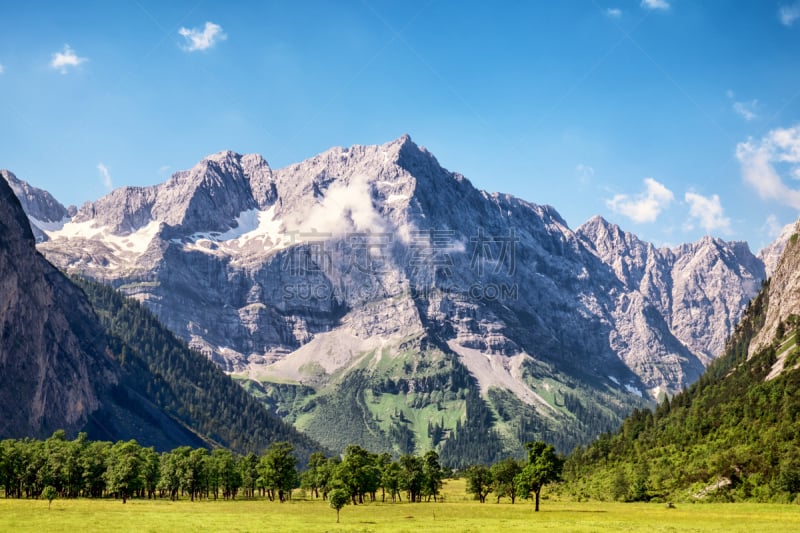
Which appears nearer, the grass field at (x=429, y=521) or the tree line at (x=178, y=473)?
the grass field at (x=429, y=521)

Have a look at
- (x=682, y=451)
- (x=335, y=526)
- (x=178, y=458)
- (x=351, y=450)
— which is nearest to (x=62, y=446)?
(x=178, y=458)

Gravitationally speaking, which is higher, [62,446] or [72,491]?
[62,446]

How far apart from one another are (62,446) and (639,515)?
133854 millimetres

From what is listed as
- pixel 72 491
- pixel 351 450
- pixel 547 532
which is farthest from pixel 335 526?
pixel 72 491

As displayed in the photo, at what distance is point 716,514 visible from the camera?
116250mm

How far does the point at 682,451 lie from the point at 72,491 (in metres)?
157

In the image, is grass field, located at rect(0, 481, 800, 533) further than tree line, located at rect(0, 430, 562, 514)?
No

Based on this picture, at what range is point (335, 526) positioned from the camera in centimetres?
9506

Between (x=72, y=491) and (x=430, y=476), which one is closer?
(x=72, y=491)

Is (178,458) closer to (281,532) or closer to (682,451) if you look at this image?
(281,532)

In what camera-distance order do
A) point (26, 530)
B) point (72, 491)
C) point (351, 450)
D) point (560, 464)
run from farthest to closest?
point (351, 450) → point (72, 491) → point (560, 464) → point (26, 530)

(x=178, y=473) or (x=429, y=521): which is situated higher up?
(x=178, y=473)

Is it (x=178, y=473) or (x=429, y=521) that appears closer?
(x=429, y=521)

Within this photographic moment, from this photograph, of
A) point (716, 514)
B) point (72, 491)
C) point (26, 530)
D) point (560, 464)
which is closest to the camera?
point (26, 530)
